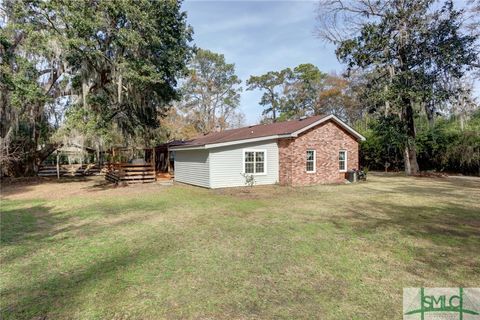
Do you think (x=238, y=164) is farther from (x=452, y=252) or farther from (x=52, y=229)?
(x=452, y=252)

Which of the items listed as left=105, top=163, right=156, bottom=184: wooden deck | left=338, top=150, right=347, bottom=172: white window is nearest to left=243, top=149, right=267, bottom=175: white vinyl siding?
left=338, top=150, right=347, bottom=172: white window

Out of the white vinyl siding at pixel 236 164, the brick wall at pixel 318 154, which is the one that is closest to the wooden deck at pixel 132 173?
the white vinyl siding at pixel 236 164

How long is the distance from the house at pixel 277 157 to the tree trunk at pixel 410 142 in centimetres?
508

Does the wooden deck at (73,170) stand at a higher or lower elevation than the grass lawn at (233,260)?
higher

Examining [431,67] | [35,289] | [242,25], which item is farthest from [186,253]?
[431,67]

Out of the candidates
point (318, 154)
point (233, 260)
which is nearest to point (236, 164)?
point (318, 154)

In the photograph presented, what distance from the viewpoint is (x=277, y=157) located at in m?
15.4

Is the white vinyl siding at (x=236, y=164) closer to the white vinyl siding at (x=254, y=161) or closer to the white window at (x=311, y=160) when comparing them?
the white vinyl siding at (x=254, y=161)

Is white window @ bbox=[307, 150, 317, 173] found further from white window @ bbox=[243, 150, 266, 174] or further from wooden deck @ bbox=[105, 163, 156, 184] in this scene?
wooden deck @ bbox=[105, 163, 156, 184]

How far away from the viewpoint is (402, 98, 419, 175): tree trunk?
18.5m

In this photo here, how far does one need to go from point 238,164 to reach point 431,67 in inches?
540

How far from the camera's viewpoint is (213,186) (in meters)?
13.9

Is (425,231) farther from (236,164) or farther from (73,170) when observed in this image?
(73,170)

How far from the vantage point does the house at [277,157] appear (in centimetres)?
1415
